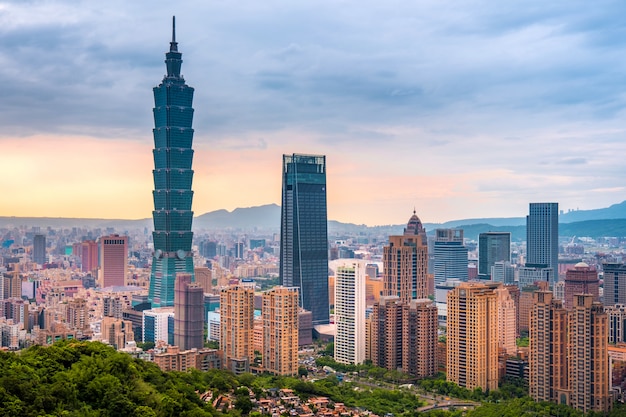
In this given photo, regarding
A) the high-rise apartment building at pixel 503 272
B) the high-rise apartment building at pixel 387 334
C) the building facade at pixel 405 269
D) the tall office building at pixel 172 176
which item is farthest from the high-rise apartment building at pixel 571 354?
the high-rise apartment building at pixel 503 272

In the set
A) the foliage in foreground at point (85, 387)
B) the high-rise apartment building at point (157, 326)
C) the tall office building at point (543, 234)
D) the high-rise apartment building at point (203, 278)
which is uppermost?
the tall office building at point (543, 234)

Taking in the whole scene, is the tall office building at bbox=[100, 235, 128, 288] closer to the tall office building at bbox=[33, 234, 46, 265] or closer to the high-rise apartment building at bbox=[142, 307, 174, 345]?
the tall office building at bbox=[33, 234, 46, 265]

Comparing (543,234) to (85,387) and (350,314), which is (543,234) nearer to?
(350,314)

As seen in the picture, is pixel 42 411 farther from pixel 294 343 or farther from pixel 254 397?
pixel 294 343

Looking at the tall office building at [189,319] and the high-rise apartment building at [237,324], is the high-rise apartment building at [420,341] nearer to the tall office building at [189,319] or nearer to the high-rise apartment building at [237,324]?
the high-rise apartment building at [237,324]

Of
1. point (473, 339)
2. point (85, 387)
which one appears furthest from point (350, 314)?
point (85, 387)

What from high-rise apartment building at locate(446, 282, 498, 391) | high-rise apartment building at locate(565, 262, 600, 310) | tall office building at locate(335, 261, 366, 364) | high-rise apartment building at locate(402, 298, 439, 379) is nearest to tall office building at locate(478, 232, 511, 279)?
high-rise apartment building at locate(565, 262, 600, 310)
